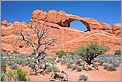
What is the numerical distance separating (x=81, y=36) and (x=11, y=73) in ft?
110

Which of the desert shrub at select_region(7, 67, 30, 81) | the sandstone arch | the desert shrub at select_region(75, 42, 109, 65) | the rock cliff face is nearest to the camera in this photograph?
the desert shrub at select_region(7, 67, 30, 81)

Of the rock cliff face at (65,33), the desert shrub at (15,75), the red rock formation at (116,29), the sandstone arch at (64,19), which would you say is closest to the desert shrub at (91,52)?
the desert shrub at (15,75)

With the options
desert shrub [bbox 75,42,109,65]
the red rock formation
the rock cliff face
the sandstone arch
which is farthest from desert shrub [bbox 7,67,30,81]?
the red rock formation

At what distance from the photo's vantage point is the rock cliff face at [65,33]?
3759 centimetres

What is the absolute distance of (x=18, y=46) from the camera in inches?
1517

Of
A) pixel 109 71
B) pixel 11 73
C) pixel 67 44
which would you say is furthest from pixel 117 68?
pixel 67 44

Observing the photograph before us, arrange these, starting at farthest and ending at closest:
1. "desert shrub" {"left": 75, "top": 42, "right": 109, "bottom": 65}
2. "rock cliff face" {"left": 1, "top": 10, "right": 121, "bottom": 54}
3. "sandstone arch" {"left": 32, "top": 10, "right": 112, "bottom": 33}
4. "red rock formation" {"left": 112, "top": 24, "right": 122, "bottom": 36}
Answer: "sandstone arch" {"left": 32, "top": 10, "right": 112, "bottom": 33}, "red rock formation" {"left": 112, "top": 24, "right": 122, "bottom": 36}, "rock cliff face" {"left": 1, "top": 10, "right": 121, "bottom": 54}, "desert shrub" {"left": 75, "top": 42, "right": 109, "bottom": 65}

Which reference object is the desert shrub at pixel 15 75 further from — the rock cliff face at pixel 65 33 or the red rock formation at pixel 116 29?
the red rock formation at pixel 116 29

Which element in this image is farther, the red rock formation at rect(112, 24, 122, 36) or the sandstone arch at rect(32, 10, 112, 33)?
the sandstone arch at rect(32, 10, 112, 33)

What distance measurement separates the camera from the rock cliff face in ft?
123

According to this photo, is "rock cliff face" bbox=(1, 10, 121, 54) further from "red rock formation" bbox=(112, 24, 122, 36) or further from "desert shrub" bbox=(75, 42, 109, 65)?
"desert shrub" bbox=(75, 42, 109, 65)

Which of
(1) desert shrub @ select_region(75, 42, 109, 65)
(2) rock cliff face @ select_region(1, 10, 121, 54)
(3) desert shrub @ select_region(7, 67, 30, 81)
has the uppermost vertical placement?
(2) rock cliff face @ select_region(1, 10, 121, 54)

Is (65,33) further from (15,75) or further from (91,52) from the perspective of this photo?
(15,75)

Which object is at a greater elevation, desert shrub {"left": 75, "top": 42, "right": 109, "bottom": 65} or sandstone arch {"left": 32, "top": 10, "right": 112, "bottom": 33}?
sandstone arch {"left": 32, "top": 10, "right": 112, "bottom": 33}
